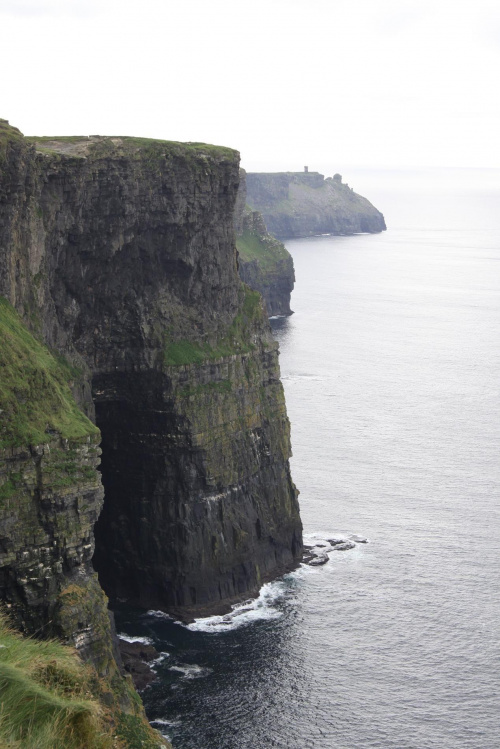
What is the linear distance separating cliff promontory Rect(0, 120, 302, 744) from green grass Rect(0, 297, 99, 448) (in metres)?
5.48

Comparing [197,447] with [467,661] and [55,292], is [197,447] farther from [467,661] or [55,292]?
[467,661]

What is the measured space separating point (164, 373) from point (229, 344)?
322 inches

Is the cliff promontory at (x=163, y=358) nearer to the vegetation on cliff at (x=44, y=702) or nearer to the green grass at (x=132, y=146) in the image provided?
the green grass at (x=132, y=146)

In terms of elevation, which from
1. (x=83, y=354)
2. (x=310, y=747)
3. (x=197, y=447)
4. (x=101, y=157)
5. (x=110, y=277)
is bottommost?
(x=310, y=747)

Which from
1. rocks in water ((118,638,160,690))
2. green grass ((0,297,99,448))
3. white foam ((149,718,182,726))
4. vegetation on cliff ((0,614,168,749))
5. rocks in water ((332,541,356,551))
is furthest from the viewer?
rocks in water ((332,541,356,551))

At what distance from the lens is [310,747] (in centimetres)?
6850

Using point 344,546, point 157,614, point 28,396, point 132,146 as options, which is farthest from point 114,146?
point 344,546

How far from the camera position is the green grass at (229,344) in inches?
3561

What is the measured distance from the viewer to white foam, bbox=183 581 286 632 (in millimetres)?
85562

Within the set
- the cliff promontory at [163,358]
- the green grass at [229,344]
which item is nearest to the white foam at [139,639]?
the cliff promontory at [163,358]

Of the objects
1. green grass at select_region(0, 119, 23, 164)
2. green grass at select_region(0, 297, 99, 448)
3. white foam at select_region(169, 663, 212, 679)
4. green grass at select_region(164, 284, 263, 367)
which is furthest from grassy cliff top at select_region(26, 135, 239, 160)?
white foam at select_region(169, 663, 212, 679)

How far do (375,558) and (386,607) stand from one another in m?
10.8

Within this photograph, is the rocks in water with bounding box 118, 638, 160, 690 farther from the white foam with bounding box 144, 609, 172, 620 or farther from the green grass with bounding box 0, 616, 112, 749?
the green grass with bounding box 0, 616, 112, 749

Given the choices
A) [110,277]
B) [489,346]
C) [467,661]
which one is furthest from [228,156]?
[489,346]
